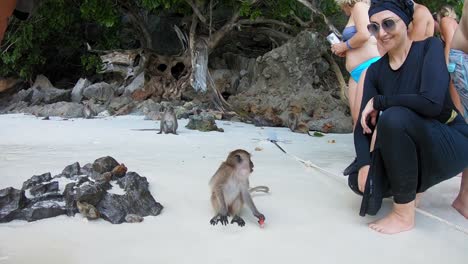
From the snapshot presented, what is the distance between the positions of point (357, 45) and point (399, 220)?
158 centimetres

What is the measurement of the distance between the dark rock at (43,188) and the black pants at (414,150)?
5.77ft

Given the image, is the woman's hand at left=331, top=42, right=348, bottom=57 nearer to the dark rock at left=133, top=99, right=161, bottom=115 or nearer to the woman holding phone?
the woman holding phone

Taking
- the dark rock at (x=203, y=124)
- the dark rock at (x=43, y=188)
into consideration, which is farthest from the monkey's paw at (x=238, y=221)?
the dark rock at (x=203, y=124)

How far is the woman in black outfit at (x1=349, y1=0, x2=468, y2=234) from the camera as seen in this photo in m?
2.17

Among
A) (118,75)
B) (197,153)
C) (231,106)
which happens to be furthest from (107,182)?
(118,75)

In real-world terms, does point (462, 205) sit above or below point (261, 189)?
above

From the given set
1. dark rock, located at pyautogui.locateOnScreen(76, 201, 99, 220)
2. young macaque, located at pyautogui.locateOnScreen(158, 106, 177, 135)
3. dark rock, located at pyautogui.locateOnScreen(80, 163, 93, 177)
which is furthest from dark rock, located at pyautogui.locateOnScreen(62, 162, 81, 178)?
young macaque, located at pyautogui.locateOnScreen(158, 106, 177, 135)

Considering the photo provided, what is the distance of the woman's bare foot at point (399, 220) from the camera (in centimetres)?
225

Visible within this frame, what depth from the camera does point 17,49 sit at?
12.6 m

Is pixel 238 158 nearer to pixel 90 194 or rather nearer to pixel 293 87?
pixel 90 194

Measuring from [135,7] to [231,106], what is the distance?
4058 millimetres

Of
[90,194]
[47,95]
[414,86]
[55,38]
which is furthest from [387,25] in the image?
[55,38]

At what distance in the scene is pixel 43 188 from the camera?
2.56 metres

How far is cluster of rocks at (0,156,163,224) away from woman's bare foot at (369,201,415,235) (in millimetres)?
1137
